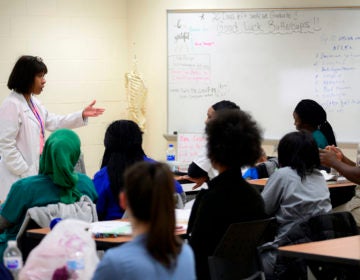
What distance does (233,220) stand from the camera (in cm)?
290

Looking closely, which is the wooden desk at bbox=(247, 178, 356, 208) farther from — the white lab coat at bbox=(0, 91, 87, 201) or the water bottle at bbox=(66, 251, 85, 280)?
the water bottle at bbox=(66, 251, 85, 280)

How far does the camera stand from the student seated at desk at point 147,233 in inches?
73.0

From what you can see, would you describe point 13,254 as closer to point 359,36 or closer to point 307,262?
point 307,262

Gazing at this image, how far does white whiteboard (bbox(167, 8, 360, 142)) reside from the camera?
643 cm

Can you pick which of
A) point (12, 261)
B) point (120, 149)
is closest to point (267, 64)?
point (120, 149)

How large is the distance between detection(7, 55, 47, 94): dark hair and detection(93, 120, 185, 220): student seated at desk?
4.03 feet

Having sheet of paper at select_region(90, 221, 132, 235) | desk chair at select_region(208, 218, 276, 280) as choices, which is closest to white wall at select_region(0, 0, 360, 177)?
sheet of paper at select_region(90, 221, 132, 235)

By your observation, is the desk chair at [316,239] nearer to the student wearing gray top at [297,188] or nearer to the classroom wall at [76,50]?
the student wearing gray top at [297,188]

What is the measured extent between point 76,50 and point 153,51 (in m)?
0.82

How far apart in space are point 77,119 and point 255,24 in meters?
2.29

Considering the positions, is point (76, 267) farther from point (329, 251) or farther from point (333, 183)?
point (333, 183)

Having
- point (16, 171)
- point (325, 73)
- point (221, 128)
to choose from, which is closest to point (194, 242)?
point (221, 128)

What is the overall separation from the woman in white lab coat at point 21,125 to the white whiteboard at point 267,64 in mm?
2254

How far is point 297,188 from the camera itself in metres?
3.64
